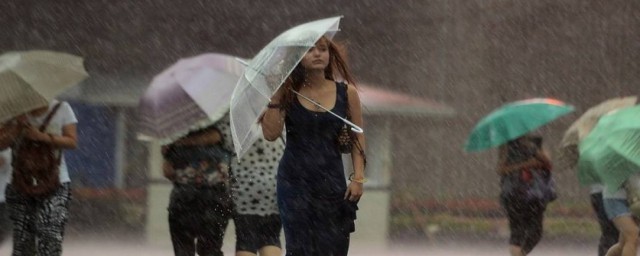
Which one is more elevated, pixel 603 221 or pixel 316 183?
pixel 603 221

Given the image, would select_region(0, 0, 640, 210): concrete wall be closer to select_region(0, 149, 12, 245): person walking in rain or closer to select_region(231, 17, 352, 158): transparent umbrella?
select_region(0, 149, 12, 245): person walking in rain

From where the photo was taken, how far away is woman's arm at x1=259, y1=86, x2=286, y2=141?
784cm

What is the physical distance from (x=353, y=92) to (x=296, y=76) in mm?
262

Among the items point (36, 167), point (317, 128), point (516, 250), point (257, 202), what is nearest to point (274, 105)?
point (317, 128)

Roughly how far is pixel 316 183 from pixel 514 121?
5.08m

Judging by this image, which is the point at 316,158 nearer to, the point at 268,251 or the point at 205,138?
the point at 268,251

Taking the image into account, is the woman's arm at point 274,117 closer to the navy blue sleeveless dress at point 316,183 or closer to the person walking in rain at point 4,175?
the navy blue sleeveless dress at point 316,183

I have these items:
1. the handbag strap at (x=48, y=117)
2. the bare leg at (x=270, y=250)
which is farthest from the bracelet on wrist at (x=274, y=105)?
the handbag strap at (x=48, y=117)

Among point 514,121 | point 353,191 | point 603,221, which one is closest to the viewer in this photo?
point 353,191

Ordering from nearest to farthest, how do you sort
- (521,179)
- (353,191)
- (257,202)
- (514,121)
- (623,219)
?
(353,191), (257,202), (623,219), (521,179), (514,121)

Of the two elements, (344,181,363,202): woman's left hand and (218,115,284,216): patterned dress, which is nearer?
Answer: (344,181,363,202): woman's left hand

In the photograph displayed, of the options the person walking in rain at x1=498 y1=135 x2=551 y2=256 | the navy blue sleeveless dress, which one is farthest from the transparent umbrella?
the person walking in rain at x1=498 y1=135 x2=551 y2=256

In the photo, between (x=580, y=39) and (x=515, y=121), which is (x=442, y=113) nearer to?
(x=580, y=39)

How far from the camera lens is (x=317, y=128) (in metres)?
7.88
